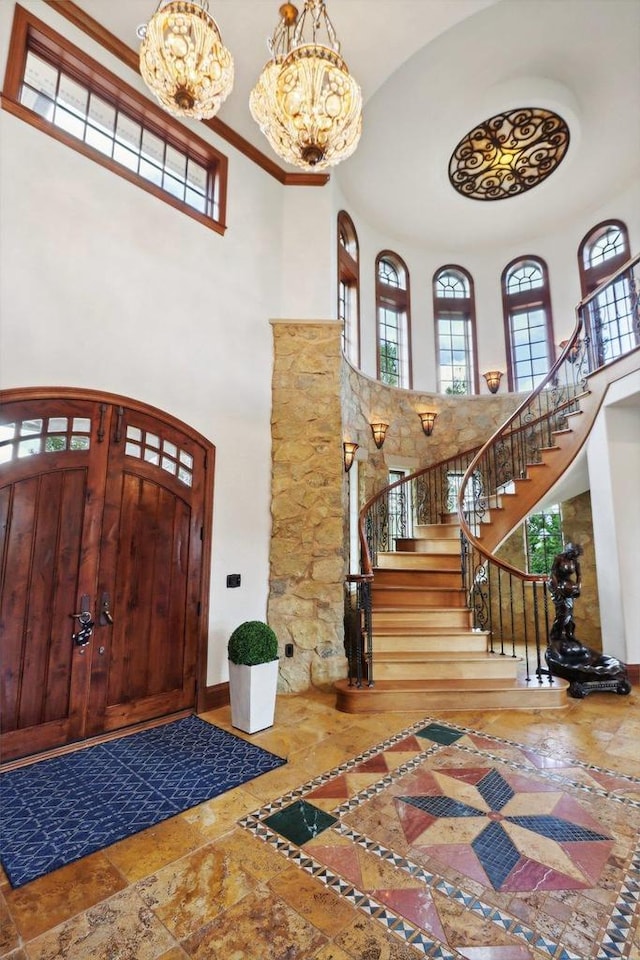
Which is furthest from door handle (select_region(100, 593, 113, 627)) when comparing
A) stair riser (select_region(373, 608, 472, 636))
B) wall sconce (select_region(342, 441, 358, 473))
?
wall sconce (select_region(342, 441, 358, 473))

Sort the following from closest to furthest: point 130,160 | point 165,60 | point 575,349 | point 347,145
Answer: point 165,60
point 347,145
point 130,160
point 575,349

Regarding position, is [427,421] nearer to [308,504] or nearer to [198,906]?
[308,504]

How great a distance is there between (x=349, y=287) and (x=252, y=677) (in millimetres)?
5553

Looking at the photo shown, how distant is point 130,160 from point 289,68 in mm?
2532

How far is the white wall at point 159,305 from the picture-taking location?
3098 mm

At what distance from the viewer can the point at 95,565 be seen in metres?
3.29

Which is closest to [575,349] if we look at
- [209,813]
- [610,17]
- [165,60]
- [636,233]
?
[636,233]

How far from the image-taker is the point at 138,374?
12.0ft

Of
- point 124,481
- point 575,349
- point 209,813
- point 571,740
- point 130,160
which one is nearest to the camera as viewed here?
point 209,813

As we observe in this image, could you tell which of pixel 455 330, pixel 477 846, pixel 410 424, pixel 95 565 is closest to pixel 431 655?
pixel 477 846

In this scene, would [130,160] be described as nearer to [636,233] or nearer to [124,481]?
[124,481]

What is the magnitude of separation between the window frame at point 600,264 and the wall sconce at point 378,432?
391cm

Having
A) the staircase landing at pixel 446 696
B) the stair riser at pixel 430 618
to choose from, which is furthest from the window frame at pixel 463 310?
the staircase landing at pixel 446 696

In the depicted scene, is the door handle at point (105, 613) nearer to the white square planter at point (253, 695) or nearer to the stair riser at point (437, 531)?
the white square planter at point (253, 695)
